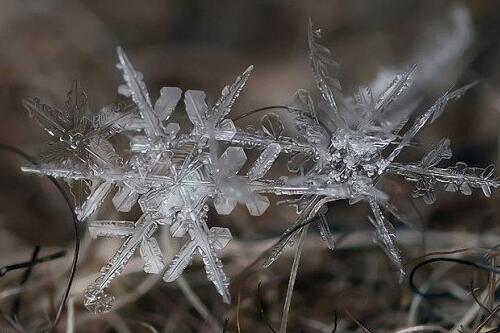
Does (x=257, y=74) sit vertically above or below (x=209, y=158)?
above

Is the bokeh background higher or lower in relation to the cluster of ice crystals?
higher

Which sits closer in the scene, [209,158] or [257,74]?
[209,158]

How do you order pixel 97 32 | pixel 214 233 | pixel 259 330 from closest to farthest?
pixel 214 233 < pixel 259 330 < pixel 97 32

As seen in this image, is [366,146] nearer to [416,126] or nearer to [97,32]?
[416,126]

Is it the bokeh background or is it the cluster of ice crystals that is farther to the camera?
the bokeh background

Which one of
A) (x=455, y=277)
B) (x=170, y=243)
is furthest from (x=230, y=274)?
(x=455, y=277)
